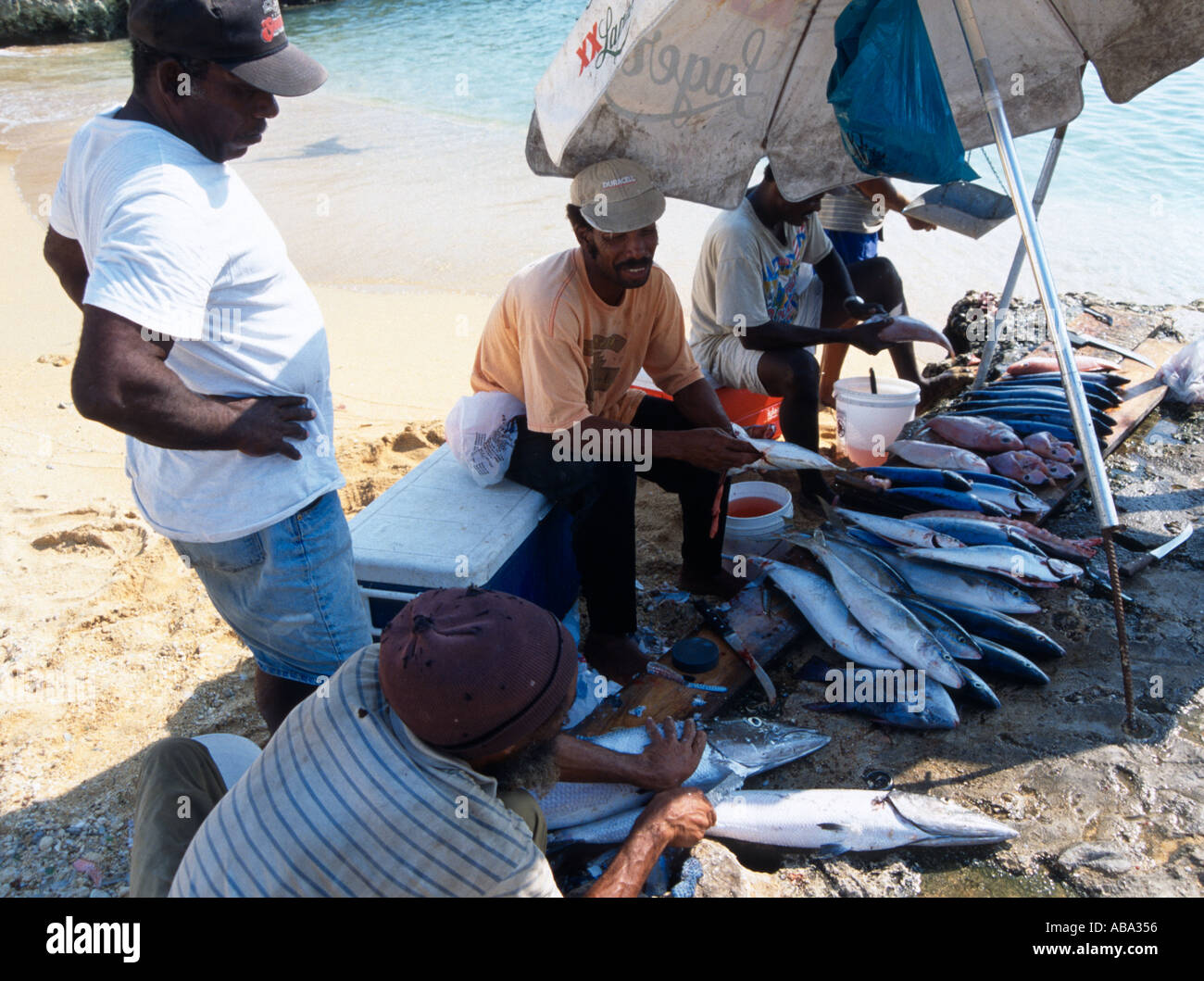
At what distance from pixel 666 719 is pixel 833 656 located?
3.48 feet

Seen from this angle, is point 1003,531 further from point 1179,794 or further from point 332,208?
point 332,208

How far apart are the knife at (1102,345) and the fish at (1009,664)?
3.44 m

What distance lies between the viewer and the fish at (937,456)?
4.44 meters

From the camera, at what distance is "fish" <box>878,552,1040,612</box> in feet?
11.6

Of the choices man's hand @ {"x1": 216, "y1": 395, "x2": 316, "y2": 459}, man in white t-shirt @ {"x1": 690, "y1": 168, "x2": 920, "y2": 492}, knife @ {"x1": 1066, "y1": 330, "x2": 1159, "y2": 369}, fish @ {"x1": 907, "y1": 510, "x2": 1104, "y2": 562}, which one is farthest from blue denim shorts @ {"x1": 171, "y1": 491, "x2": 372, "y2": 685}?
knife @ {"x1": 1066, "y1": 330, "x2": 1159, "y2": 369}

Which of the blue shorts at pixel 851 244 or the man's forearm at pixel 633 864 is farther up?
the blue shorts at pixel 851 244

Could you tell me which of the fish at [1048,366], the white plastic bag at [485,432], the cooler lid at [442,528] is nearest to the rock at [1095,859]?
the cooler lid at [442,528]

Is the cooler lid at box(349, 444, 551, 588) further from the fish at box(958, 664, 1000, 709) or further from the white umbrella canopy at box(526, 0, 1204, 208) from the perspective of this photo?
the fish at box(958, 664, 1000, 709)

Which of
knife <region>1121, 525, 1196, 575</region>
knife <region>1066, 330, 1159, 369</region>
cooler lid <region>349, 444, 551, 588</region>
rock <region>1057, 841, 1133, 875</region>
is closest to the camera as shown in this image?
rock <region>1057, 841, 1133, 875</region>

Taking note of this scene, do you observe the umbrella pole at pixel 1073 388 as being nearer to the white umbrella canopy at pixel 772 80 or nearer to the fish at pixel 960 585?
the fish at pixel 960 585

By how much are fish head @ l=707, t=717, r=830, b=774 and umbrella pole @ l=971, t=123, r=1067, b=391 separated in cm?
270

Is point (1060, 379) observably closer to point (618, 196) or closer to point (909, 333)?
point (909, 333)

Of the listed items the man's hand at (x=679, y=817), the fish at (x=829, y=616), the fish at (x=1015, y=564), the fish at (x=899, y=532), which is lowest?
the fish at (x=829, y=616)

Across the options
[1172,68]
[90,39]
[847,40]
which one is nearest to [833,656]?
[847,40]
